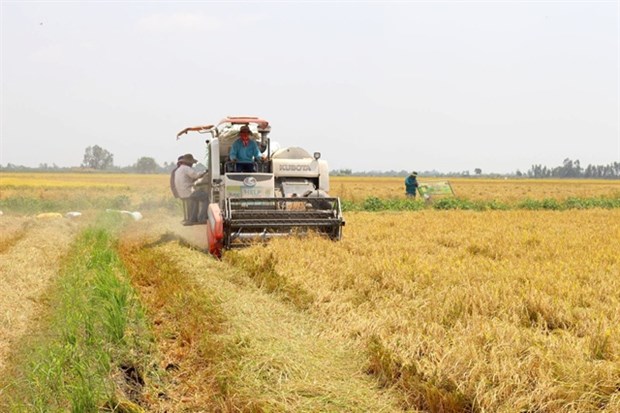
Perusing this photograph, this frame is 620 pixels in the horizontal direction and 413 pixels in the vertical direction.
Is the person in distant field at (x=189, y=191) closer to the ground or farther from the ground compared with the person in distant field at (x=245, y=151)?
closer to the ground

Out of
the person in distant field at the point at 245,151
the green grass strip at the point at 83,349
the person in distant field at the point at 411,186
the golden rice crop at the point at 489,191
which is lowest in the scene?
the green grass strip at the point at 83,349

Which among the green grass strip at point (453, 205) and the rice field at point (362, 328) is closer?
the rice field at point (362, 328)

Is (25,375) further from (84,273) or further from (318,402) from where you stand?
(84,273)

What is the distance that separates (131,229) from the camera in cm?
1502

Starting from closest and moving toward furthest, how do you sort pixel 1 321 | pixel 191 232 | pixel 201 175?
1. pixel 1 321
2. pixel 201 175
3. pixel 191 232

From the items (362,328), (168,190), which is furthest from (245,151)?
(168,190)

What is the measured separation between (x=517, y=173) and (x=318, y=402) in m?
175

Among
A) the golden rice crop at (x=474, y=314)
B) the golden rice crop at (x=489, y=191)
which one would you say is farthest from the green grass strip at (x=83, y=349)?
the golden rice crop at (x=489, y=191)

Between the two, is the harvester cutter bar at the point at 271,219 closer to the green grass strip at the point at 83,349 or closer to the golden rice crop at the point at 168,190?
the green grass strip at the point at 83,349

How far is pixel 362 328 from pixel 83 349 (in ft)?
7.28

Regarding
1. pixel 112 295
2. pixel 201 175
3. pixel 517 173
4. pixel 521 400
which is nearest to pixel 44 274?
pixel 112 295

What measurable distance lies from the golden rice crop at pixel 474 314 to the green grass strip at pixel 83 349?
1.73 m

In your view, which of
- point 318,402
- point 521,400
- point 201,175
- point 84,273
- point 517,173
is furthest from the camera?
point 517,173

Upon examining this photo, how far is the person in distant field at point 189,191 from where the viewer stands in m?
12.0
